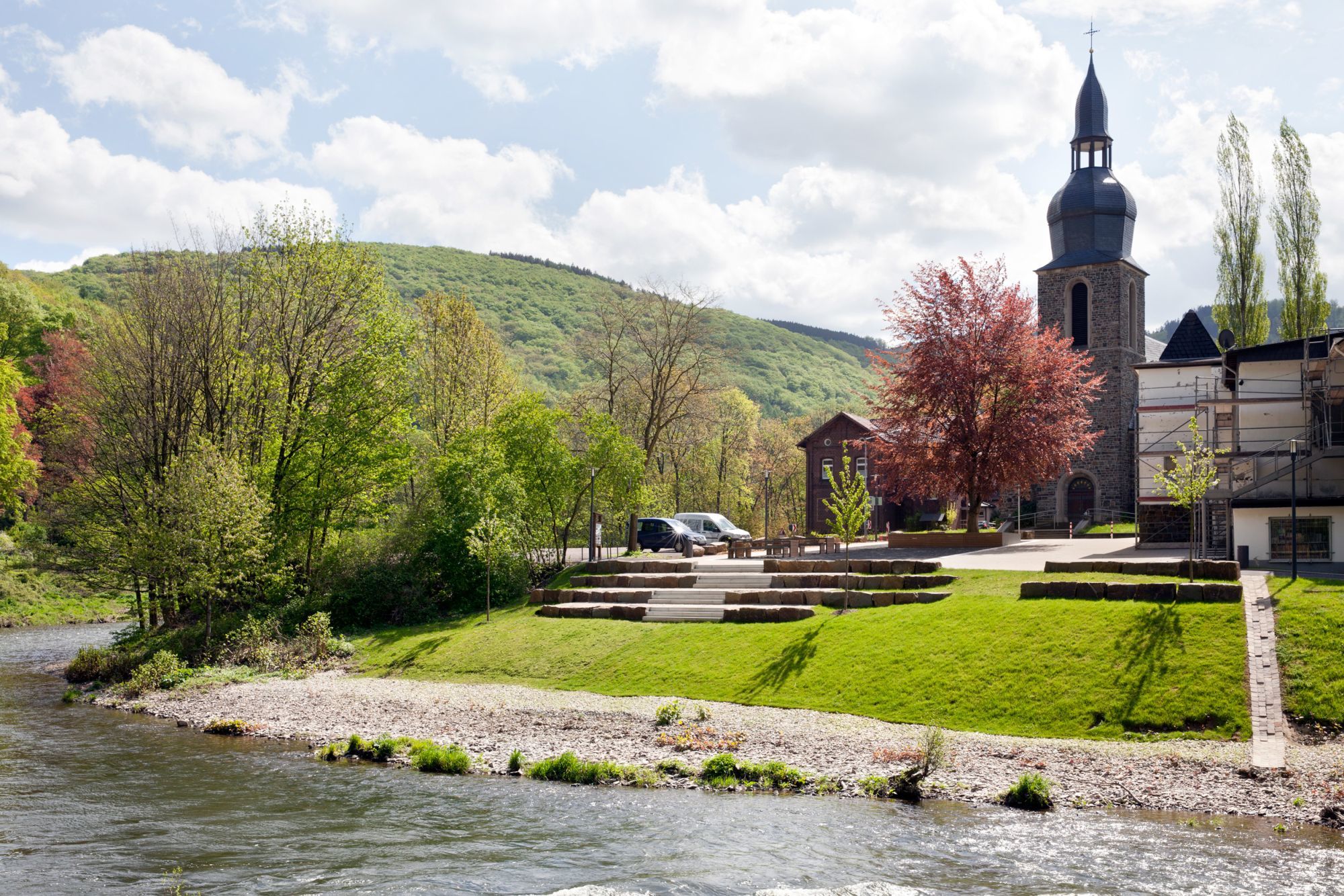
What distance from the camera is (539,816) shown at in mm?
15625

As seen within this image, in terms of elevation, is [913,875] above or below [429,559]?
below

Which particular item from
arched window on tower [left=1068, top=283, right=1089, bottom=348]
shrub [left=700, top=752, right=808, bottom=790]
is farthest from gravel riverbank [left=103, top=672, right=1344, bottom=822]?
arched window on tower [left=1068, top=283, right=1089, bottom=348]

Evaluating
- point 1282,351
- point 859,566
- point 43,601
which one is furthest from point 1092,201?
point 43,601

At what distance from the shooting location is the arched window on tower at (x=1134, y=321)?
194 ft

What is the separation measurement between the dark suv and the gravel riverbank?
19.1 metres

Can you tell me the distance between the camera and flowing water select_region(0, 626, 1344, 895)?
1268cm

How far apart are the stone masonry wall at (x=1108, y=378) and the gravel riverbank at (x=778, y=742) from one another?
134ft

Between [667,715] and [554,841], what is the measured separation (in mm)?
6939

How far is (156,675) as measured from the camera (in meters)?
27.5

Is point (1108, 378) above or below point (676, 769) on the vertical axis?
above

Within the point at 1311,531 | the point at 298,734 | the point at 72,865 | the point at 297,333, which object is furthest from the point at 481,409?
the point at 72,865

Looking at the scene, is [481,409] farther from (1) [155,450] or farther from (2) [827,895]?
(2) [827,895]

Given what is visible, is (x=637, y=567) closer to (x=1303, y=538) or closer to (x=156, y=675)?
(x=156, y=675)

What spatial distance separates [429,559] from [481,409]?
55.1 feet
